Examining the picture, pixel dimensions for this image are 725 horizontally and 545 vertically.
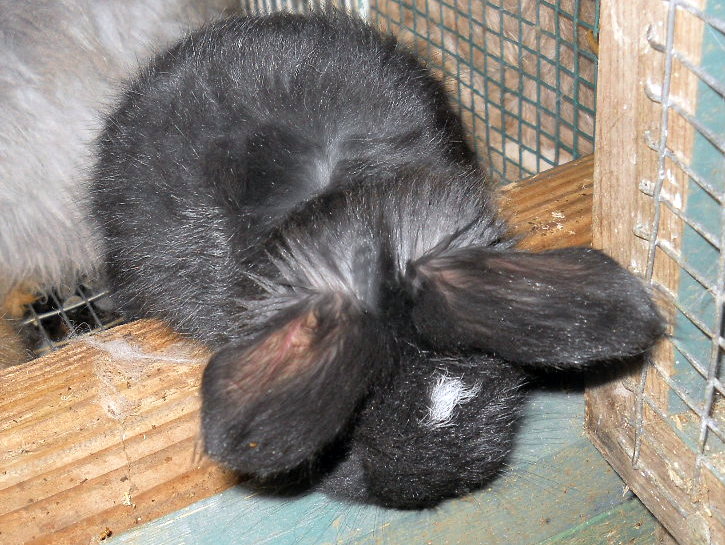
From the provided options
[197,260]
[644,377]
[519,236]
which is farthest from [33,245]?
[644,377]

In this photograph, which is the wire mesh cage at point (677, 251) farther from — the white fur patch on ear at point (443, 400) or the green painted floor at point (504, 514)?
the white fur patch on ear at point (443, 400)

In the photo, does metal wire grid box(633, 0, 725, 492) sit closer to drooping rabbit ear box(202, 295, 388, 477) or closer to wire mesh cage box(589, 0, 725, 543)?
wire mesh cage box(589, 0, 725, 543)

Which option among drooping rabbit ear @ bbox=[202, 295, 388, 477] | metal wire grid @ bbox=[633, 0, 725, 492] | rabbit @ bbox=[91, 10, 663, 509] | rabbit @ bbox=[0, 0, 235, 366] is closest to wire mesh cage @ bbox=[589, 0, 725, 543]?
metal wire grid @ bbox=[633, 0, 725, 492]

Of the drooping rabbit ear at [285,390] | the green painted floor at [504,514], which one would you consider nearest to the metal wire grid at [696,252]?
the green painted floor at [504,514]

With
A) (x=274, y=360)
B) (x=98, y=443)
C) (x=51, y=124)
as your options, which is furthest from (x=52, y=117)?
(x=274, y=360)

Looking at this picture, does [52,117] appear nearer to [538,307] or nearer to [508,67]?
[508,67]

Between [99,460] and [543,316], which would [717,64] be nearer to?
[543,316]
